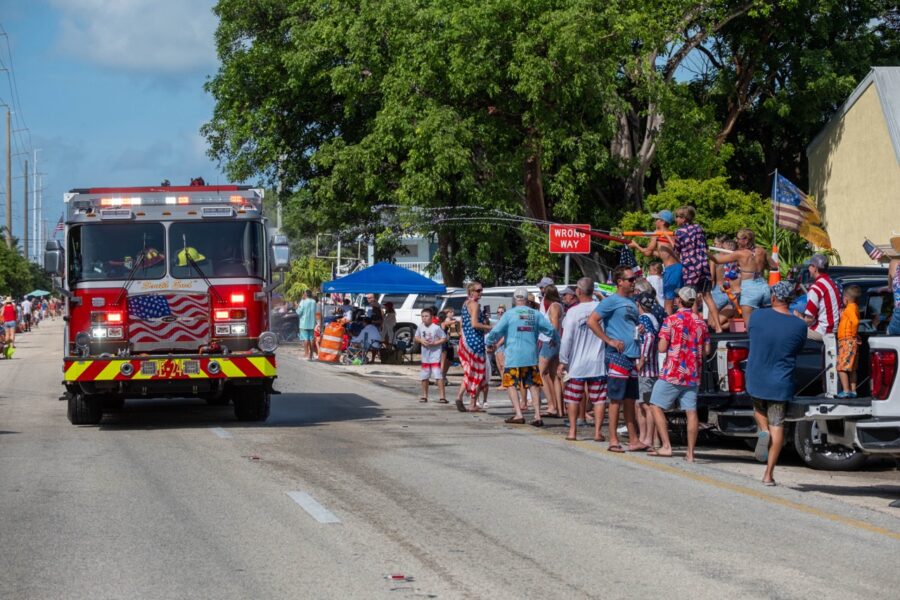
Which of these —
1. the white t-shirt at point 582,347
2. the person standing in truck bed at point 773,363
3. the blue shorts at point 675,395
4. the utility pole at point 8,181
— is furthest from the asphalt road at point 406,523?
the utility pole at point 8,181

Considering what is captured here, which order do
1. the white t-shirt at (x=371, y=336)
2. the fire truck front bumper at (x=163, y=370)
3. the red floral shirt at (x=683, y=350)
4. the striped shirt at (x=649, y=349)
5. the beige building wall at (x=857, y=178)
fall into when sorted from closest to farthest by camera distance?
1. the red floral shirt at (x=683, y=350)
2. the striped shirt at (x=649, y=349)
3. the fire truck front bumper at (x=163, y=370)
4. the white t-shirt at (x=371, y=336)
5. the beige building wall at (x=857, y=178)

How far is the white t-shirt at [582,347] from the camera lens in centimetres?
1527

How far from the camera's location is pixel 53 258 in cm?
1591

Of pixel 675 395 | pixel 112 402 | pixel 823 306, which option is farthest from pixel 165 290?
pixel 823 306

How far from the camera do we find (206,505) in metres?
10.2

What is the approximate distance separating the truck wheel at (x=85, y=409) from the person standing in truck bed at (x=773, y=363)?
8970mm

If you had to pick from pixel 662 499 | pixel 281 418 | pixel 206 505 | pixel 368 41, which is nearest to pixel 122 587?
pixel 206 505

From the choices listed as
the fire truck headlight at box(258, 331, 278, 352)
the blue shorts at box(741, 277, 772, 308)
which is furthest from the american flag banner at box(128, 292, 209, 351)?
the blue shorts at box(741, 277, 772, 308)

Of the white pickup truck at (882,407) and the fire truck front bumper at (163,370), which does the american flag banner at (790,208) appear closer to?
the fire truck front bumper at (163,370)

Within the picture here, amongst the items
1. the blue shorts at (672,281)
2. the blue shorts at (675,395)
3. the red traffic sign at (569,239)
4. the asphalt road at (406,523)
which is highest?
the red traffic sign at (569,239)

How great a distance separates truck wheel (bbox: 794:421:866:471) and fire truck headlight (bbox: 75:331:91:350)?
8421mm

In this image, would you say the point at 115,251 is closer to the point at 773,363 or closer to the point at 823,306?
the point at 823,306

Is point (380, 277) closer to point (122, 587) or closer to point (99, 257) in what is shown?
point (99, 257)

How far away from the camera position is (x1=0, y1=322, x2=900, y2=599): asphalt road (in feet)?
24.5
